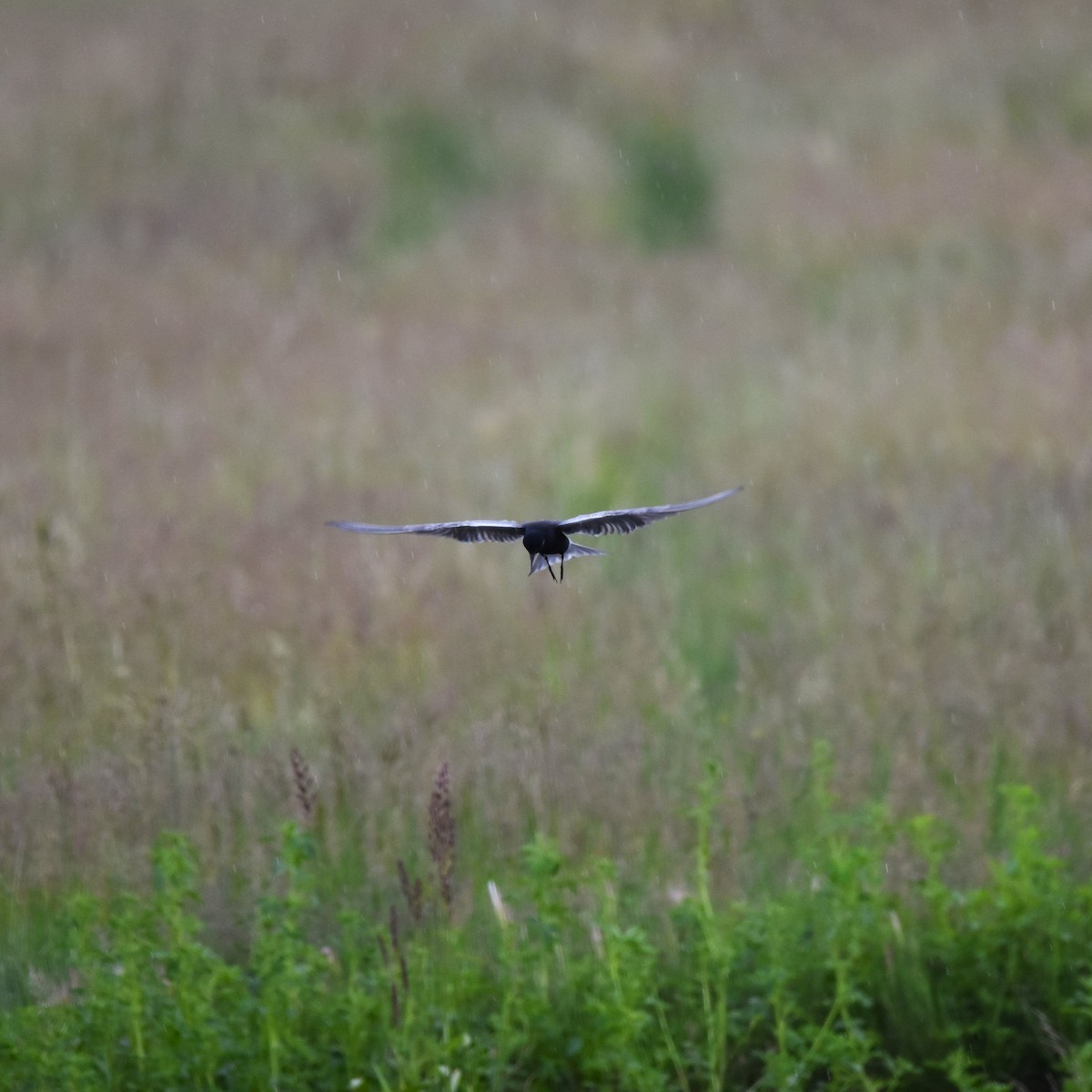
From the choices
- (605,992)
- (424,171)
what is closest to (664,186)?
(424,171)

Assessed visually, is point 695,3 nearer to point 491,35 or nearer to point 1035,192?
point 491,35

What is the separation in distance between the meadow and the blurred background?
0.11 ft

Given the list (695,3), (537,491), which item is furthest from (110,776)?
(695,3)

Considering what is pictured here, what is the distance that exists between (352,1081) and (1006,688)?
279 centimetres

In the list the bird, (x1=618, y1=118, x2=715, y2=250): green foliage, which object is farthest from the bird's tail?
(x1=618, y1=118, x2=715, y2=250): green foliage

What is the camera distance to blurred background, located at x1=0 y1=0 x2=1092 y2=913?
15.3 ft

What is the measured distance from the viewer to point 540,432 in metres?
8.30

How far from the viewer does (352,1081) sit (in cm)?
320

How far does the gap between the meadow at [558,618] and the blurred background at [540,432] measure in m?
0.03

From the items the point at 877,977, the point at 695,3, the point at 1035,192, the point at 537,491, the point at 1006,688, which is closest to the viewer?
the point at 877,977

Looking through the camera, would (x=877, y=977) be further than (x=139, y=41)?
No

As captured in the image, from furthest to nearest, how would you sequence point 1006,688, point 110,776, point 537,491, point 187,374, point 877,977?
point 187,374
point 537,491
point 1006,688
point 110,776
point 877,977

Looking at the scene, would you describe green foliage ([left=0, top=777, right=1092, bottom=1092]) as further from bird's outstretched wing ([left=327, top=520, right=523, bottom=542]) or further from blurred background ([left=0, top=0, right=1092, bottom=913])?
bird's outstretched wing ([left=327, top=520, right=523, bottom=542])

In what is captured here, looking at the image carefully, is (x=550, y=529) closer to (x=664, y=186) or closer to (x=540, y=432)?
(x=540, y=432)
